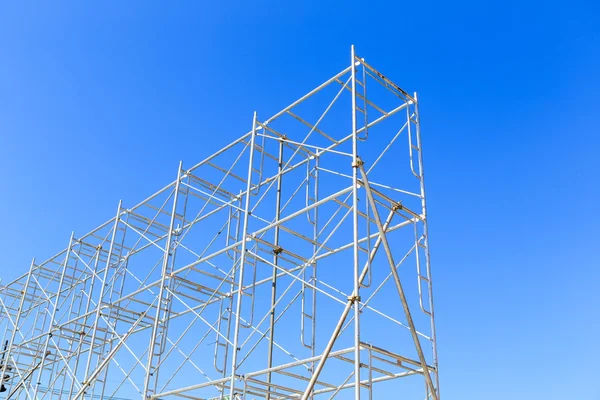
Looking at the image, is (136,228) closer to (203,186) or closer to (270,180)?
(203,186)

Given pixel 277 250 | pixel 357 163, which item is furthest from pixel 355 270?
pixel 277 250

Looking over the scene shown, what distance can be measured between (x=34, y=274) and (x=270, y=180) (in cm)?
1207

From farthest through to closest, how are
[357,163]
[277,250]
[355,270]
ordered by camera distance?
[277,250] → [357,163] → [355,270]

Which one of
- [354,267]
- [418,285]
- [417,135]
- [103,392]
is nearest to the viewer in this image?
[354,267]

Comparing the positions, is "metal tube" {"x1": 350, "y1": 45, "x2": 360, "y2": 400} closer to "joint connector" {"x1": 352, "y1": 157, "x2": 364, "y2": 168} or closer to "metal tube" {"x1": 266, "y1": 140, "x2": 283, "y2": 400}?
"joint connector" {"x1": 352, "y1": 157, "x2": 364, "y2": 168}

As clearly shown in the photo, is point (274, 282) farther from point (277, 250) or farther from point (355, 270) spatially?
point (355, 270)

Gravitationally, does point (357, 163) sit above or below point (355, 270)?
above

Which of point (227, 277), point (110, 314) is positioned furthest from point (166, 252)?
point (110, 314)

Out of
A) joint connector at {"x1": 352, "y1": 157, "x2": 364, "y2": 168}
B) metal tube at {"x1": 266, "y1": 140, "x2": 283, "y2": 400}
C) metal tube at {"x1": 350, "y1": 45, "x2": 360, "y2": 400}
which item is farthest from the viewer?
metal tube at {"x1": 266, "y1": 140, "x2": 283, "y2": 400}

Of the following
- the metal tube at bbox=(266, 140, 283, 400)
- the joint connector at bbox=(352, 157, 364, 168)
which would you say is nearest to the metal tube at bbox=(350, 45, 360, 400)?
the joint connector at bbox=(352, 157, 364, 168)

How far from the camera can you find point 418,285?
11000 mm

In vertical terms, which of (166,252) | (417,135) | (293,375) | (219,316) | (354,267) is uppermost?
(417,135)

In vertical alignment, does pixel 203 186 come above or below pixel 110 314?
above

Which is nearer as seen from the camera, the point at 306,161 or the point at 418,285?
the point at 418,285
